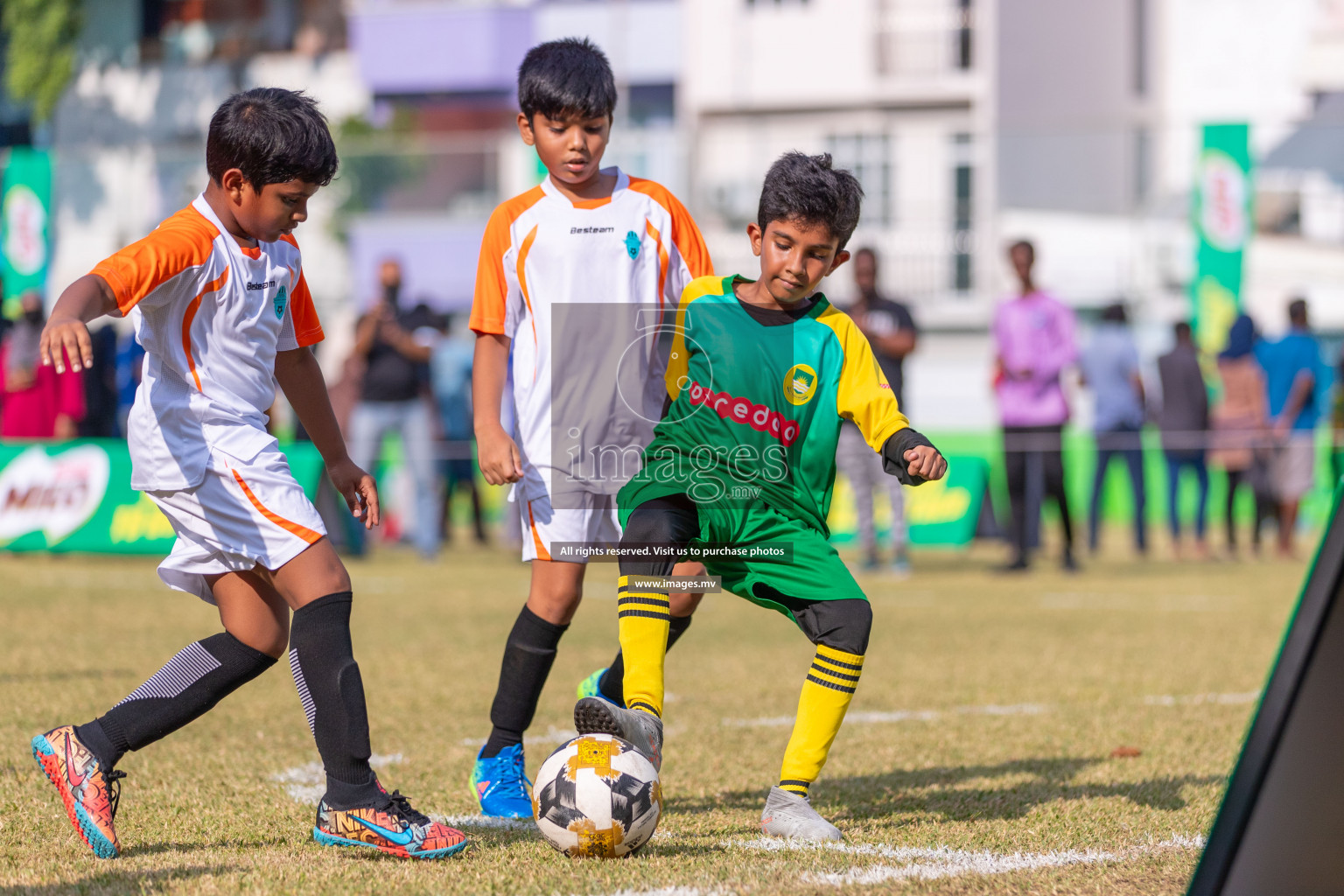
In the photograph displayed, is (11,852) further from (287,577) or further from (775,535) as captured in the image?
(775,535)

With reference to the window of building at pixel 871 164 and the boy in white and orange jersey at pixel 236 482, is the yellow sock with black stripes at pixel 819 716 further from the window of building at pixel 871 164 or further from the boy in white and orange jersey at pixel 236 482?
the window of building at pixel 871 164

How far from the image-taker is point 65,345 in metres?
2.84

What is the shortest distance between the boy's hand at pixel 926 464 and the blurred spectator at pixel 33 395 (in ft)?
34.2

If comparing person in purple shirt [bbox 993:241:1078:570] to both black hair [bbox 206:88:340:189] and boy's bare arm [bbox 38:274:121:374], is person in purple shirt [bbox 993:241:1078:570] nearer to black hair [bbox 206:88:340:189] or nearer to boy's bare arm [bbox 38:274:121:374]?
black hair [bbox 206:88:340:189]

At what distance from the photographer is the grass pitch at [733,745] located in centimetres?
325

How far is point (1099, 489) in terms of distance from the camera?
45.3 ft

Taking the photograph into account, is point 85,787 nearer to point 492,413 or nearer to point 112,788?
point 112,788

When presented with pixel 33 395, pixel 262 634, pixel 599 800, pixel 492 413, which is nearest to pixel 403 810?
pixel 599 800

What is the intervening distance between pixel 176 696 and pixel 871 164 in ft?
69.9

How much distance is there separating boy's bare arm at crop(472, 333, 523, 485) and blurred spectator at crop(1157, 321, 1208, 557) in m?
10.7

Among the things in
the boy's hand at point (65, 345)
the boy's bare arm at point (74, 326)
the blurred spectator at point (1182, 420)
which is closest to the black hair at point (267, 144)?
the boy's bare arm at point (74, 326)

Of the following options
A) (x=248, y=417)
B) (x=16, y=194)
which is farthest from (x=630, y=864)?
(x=16, y=194)

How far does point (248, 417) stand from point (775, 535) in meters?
1.25

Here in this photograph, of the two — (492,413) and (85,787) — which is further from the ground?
(492,413)
